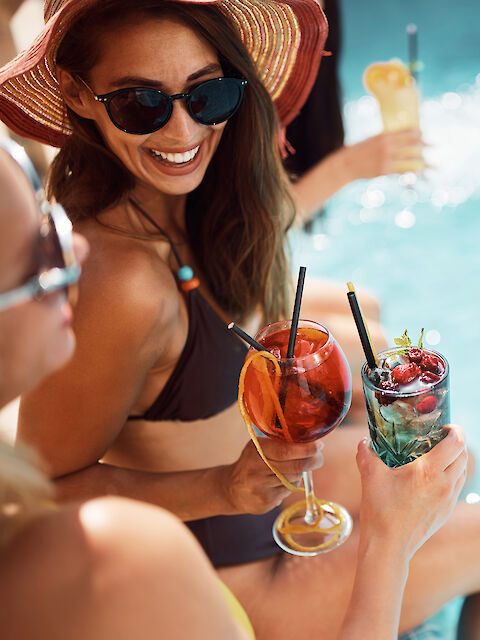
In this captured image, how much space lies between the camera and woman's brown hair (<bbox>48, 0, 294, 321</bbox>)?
154cm

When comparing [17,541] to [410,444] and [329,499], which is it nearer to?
[410,444]

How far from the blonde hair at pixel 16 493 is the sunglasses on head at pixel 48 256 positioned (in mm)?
158

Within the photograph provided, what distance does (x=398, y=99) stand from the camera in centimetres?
249

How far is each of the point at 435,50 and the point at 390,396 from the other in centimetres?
422

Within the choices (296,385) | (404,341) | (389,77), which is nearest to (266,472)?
(296,385)

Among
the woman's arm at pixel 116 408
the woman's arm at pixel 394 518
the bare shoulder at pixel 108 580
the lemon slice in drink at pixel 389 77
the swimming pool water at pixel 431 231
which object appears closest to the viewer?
the bare shoulder at pixel 108 580

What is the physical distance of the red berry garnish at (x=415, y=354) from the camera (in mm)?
1187

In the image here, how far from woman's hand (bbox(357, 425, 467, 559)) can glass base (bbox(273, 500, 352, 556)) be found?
0.31 metres

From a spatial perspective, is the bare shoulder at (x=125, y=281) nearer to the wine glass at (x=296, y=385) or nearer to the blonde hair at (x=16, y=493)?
the wine glass at (x=296, y=385)

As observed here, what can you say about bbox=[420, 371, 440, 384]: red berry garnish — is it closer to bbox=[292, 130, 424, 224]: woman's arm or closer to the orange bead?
the orange bead

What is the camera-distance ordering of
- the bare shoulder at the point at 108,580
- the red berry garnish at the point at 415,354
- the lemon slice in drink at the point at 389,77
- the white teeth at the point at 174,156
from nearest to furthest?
the bare shoulder at the point at 108,580
the red berry garnish at the point at 415,354
the white teeth at the point at 174,156
the lemon slice in drink at the point at 389,77

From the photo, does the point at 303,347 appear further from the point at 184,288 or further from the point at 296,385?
the point at 184,288

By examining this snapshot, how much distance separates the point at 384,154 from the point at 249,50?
0.87 m

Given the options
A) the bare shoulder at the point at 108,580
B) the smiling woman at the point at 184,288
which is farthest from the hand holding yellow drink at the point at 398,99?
the bare shoulder at the point at 108,580
